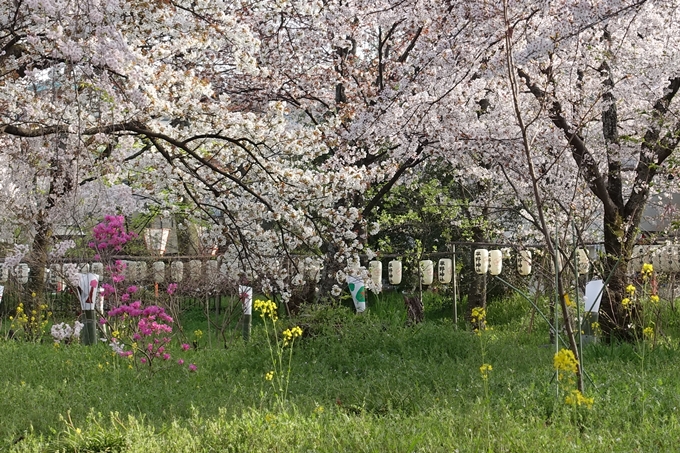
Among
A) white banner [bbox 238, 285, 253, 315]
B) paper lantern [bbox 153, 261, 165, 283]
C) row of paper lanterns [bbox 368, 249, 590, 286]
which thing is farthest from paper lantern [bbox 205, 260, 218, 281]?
row of paper lanterns [bbox 368, 249, 590, 286]

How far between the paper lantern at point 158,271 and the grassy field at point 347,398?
3.55 m

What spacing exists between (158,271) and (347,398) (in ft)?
26.5

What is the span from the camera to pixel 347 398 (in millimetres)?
5266

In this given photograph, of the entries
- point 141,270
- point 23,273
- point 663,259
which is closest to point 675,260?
point 663,259

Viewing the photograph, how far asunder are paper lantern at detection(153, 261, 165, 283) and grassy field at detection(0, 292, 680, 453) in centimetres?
355

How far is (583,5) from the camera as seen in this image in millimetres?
5992

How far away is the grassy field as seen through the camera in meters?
3.79

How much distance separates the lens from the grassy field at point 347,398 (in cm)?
379

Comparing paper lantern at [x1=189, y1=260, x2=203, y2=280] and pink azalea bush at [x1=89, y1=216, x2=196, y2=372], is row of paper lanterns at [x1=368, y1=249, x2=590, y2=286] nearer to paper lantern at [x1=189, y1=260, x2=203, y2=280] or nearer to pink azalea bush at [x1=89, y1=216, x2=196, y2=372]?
paper lantern at [x1=189, y1=260, x2=203, y2=280]

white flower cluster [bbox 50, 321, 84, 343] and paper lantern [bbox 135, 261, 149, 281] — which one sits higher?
paper lantern [bbox 135, 261, 149, 281]

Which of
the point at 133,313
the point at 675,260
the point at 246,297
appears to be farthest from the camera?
the point at 675,260

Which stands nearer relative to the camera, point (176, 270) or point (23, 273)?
point (176, 270)

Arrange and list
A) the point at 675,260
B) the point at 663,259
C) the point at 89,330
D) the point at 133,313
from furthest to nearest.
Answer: the point at 663,259, the point at 675,260, the point at 89,330, the point at 133,313

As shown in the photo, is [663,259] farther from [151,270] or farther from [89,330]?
[151,270]
